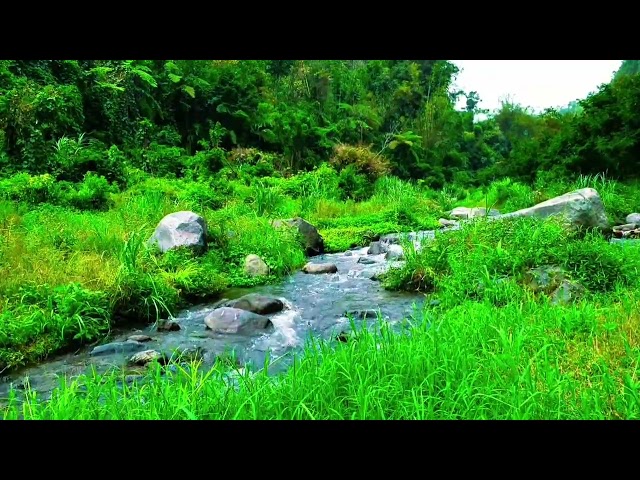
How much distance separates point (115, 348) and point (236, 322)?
101 centimetres

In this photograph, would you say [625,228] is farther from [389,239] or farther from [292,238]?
→ [292,238]

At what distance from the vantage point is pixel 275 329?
462 cm

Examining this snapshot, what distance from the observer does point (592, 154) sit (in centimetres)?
1264

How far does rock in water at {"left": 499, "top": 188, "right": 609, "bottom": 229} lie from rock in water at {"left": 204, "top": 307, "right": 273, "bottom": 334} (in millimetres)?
3816

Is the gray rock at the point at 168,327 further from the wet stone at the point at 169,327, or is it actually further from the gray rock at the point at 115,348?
the gray rock at the point at 115,348

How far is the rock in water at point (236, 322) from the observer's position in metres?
4.52

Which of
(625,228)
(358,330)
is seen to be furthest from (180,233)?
(625,228)

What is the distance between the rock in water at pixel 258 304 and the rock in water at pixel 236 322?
30 centimetres

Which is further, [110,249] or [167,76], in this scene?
[167,76]
